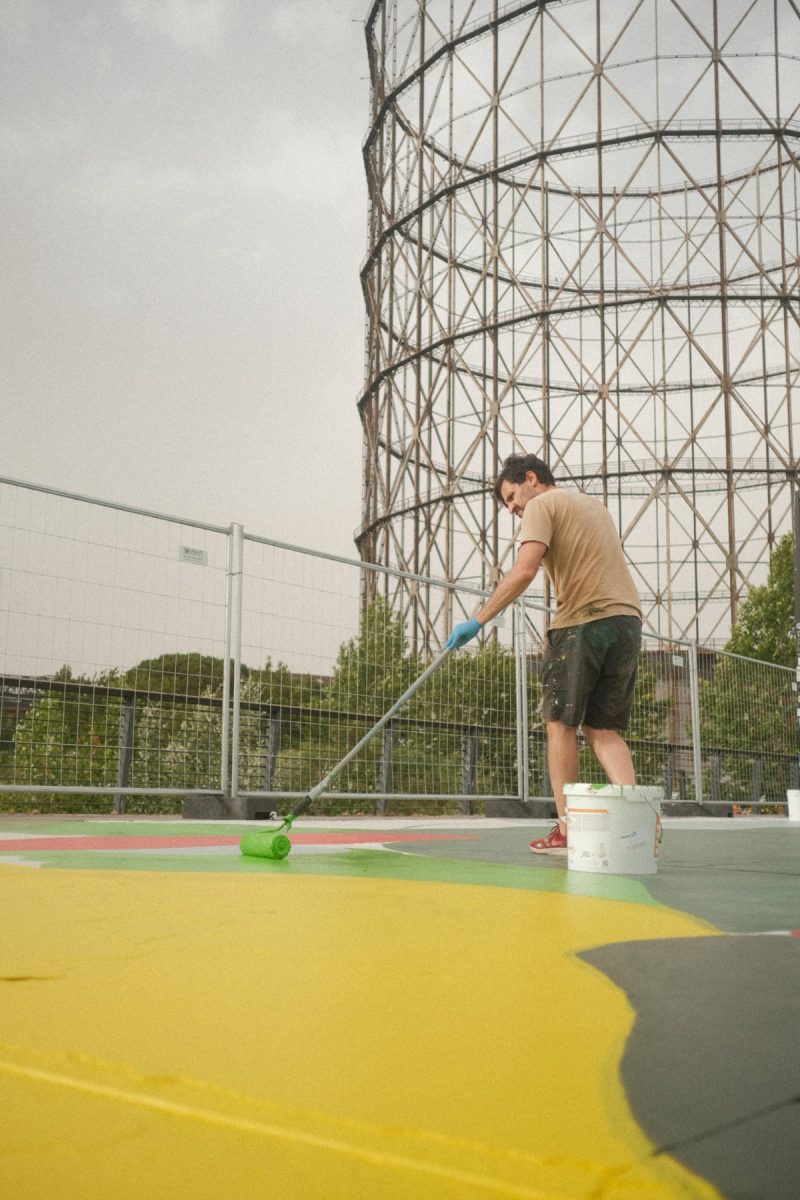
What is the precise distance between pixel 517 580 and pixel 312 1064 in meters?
2.37

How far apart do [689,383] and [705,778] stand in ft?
64.7

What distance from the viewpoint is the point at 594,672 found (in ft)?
10.5

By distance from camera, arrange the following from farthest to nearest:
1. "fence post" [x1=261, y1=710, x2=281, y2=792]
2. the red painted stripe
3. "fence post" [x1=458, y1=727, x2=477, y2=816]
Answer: "fence post" [x1=458, y1=727, x2=477, y2=816] < "fence post" [x1=261, y1=710, x2=281, y2=792] < the red painted stripe

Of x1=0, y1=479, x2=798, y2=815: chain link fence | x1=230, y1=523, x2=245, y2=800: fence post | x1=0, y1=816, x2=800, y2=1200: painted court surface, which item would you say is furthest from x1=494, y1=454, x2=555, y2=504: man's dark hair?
x1=0, y1=816, x2=800, y2=1200: painted court surface

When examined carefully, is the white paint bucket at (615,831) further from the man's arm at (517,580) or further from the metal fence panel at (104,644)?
the metal fence panel at (104,644)

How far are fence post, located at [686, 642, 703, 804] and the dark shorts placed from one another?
5.29m

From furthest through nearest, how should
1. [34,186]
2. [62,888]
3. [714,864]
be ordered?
[34,186] < [714,864] < [62,888]

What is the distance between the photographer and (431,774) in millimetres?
6016

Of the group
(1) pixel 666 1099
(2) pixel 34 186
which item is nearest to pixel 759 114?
(2) pixel 34 186

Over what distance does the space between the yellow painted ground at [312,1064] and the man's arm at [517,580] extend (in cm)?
154

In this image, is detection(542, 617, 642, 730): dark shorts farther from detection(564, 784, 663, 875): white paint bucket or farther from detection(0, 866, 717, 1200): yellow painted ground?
detection(0, 866, 717, 1200): yellow painted ground

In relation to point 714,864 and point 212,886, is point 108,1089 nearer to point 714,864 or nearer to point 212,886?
point 212,886

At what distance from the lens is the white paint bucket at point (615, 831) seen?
250cm

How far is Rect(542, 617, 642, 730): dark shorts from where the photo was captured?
316cm
